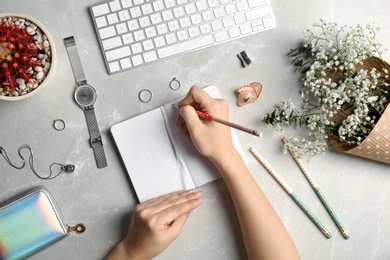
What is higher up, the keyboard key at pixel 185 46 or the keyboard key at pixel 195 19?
the keyboard key at pixel 195 19

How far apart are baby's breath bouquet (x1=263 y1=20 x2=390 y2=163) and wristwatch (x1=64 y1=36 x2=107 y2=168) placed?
0.41m

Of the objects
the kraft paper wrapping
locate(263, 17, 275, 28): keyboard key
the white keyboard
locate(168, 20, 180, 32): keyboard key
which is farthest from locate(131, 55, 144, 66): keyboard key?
the kraft paper wrapping

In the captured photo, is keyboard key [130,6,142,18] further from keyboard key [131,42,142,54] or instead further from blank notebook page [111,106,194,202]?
blank notebook page [111,106,194,202]

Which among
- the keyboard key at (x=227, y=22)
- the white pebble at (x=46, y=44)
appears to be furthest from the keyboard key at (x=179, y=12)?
the white pebble at (x=46, y=44)

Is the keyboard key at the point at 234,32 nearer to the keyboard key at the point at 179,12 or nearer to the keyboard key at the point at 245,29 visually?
the keyboard key at the point at 245,29

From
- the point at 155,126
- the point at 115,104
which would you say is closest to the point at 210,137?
the point at 155,126

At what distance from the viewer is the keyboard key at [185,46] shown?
1080 mm

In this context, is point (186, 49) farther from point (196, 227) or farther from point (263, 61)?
point (196, 227)

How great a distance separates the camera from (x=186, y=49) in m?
1.08

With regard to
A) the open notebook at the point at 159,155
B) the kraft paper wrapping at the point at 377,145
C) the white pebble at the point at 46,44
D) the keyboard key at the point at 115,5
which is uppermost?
the keyboard key at the point at 115,5

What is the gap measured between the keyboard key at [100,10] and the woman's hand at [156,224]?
1.54 ft

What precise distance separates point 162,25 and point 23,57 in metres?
0.33

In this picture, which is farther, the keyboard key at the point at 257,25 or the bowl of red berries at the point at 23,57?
the keyboard key at the point at 257,25

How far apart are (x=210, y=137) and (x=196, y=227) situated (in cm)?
24
